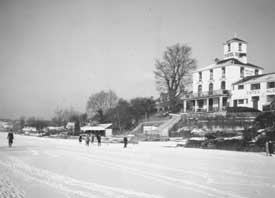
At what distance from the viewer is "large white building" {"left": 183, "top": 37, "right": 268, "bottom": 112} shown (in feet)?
161

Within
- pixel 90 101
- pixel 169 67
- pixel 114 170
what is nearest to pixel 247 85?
pixel 169 67

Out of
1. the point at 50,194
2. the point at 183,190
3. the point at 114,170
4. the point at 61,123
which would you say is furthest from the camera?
the point at 61,123

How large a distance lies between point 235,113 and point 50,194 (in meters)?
33.1

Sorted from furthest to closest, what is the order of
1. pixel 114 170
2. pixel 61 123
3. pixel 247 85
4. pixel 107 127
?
pixel 61 123, pixel 107 127, pixel 247 85, pixel 114 170

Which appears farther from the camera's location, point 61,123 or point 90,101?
point 61,123

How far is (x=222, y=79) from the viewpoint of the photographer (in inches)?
2015

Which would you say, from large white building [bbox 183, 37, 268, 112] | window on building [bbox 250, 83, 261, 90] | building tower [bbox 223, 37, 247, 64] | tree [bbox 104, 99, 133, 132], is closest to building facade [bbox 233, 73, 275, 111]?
window on building [bbox 250, 83, 261, 90]

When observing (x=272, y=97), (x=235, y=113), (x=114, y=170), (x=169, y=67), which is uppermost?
(x=169, y=67)

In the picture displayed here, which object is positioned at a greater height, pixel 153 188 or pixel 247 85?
pixel 247 85

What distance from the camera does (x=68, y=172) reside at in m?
12.7

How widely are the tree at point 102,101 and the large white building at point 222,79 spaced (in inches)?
1480

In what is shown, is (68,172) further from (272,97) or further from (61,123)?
(61,123)

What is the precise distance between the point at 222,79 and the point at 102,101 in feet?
153

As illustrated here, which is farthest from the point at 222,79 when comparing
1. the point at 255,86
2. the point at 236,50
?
the point at 236,50
